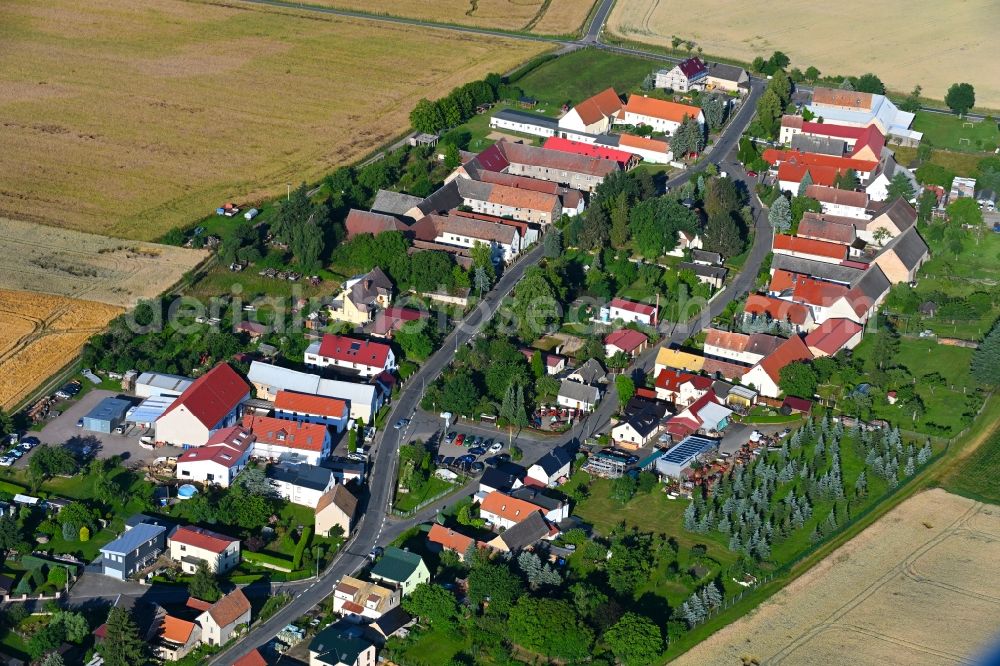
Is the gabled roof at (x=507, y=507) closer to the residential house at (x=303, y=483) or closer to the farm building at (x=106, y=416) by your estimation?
the residential house at (x=303, y=483)

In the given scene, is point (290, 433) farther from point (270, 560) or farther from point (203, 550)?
point (203, 550)

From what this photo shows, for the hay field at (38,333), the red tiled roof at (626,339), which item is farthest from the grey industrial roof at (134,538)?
the red tiled roof at (626,339)

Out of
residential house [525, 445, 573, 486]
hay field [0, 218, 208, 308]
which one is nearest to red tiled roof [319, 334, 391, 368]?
residential house [525, 445, 573, 486]

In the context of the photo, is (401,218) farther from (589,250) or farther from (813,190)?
(813,190)

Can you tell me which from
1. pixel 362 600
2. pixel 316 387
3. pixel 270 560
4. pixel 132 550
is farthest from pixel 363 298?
pixel 362 600

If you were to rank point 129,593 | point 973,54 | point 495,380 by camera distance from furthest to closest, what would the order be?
point 973,54 < point 495,380 < point 129,593

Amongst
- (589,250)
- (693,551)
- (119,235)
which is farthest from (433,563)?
(119,235)
